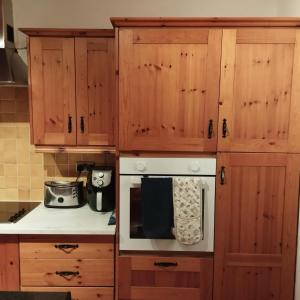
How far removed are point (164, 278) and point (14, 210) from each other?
45.7 inches

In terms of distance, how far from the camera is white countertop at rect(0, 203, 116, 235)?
6.28ft

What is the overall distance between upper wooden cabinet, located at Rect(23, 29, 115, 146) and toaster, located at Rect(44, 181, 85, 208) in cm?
35

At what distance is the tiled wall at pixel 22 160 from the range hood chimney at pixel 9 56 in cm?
29

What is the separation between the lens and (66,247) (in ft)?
6.40

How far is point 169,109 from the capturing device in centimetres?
178

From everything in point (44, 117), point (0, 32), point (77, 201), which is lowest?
point (77, 201)

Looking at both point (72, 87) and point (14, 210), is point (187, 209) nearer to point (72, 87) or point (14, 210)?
point (72, 87)

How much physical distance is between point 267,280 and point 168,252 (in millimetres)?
596

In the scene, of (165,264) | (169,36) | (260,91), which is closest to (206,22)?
(169,36)

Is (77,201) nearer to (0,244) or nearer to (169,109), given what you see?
(0,244)

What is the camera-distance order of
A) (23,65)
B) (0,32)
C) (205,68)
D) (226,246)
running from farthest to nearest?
1. (23,65)
2. (0,32)
3. (226,246)
4. (205,68)

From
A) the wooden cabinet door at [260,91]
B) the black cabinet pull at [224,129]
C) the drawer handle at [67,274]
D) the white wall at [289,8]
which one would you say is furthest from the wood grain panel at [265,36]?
the drawer handle at [67,274]

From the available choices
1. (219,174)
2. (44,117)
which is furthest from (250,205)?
(44,117)

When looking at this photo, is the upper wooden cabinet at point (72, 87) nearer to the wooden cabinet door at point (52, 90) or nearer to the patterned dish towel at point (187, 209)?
the wooden cabinet door at point (52, 90)
